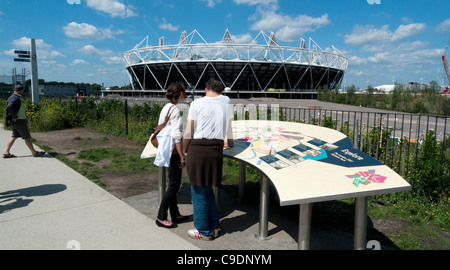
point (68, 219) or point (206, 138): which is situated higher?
point (206, 138)

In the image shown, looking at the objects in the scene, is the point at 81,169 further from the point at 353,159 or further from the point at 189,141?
the point at 353,159

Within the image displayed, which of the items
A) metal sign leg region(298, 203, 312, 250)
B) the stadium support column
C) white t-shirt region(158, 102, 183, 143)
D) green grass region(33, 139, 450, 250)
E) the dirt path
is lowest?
green grass region(33, 139, 450, 250)

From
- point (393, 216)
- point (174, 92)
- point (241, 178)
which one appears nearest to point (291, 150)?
point (174, 92)

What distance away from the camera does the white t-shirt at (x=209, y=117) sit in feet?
11.9

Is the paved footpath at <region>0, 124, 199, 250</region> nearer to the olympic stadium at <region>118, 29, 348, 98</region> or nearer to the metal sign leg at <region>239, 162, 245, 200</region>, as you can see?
the metal sign leg at <region>239, 162, 245, 200</region>

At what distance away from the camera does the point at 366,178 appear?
297 cm

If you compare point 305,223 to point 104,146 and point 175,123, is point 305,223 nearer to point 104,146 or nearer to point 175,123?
point 175,123

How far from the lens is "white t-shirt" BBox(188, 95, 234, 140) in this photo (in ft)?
11.9

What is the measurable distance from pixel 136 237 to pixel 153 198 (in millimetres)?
1609

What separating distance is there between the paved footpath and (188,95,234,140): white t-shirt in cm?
133

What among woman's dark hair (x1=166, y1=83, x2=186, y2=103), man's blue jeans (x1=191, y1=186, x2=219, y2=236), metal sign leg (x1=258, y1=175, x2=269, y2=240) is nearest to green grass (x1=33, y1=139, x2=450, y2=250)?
metal sign leg (x1=258, y1=175, x2=269, y2=240)

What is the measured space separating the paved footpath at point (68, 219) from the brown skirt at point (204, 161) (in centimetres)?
79

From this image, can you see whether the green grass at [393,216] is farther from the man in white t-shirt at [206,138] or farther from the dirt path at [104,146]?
the man in white t-shirt at [206,138]

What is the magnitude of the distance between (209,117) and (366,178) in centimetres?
178
